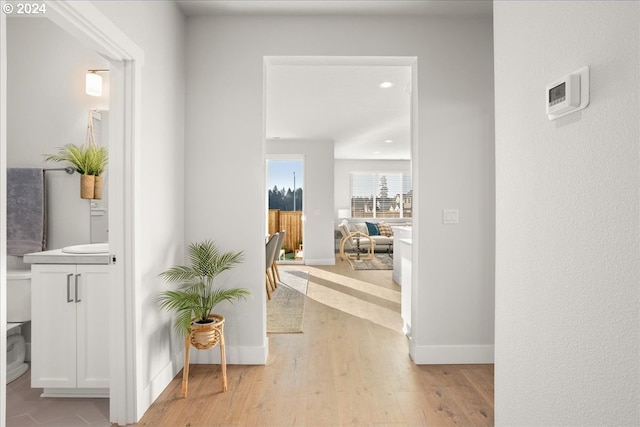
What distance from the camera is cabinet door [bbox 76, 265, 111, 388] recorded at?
2070mm

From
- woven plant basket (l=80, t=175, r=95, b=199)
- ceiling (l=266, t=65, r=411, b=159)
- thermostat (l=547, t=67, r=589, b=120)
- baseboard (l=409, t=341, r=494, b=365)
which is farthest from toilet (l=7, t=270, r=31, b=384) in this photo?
thermostat (l=547, t=67, r=589, b=120)

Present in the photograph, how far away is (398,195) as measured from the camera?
10719mm

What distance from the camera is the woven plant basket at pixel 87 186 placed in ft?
8.05

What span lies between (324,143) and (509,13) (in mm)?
6288

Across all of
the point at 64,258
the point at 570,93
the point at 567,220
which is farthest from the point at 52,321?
the point at 570,93

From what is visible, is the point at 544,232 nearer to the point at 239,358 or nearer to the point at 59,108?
the point at 239,358

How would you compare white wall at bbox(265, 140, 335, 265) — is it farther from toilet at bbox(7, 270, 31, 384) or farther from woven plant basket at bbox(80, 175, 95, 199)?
toilet at bbox(7, 270, 31, 384)

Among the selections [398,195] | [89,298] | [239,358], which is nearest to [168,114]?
[89,298]

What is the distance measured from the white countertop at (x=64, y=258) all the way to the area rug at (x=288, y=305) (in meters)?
1.78

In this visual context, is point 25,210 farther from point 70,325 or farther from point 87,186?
point 70,325

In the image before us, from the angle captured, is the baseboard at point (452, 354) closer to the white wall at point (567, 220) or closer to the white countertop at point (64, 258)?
the white wall at point (567, 220)

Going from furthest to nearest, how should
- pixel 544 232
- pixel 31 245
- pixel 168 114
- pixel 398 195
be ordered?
1. pixel 398 195
2. pixel 31 245
3. pixel 168 114
4. pixel 544 232

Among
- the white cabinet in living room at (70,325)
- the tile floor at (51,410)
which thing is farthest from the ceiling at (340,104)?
the tile floor at (51,410)

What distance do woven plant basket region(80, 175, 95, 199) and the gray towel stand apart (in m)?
0.45
